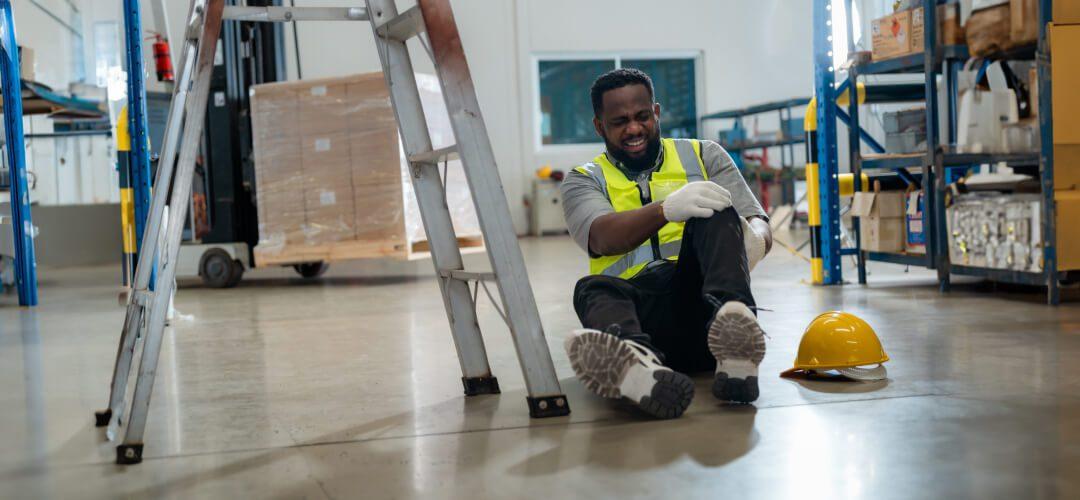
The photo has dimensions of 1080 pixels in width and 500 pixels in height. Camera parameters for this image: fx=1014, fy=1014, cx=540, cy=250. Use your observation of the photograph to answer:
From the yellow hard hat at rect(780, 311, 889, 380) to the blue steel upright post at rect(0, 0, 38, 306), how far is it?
6659 millimetres

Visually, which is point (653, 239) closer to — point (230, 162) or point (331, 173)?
point (331, 173)

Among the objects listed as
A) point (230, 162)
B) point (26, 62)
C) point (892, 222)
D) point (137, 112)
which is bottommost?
point (892, 222)

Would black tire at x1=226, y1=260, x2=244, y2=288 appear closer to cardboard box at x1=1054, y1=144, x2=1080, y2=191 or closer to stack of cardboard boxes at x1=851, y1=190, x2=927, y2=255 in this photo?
stack of cardboard boxes at x1=851, y1=190, x2=927, y2=255

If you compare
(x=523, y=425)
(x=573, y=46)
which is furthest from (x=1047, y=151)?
(x=573, y=46)

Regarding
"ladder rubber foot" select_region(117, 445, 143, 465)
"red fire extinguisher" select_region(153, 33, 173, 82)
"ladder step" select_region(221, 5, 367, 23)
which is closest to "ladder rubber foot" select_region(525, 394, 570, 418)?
"ladder rubber foot" select_region(117, 445, 143, 465)

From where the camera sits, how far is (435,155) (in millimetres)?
3242

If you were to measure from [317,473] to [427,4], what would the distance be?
4.46ft

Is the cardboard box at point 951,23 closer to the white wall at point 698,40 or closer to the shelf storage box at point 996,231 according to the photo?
the shelf storage box at point 996,231

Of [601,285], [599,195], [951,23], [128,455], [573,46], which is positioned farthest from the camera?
[573,46]

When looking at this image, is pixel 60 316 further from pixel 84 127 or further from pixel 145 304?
pixel 84 127

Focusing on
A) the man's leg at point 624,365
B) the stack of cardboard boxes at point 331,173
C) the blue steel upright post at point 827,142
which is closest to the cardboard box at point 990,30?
the blue steel upright post at point 827,142

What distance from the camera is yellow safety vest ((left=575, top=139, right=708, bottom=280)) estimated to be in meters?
3.52

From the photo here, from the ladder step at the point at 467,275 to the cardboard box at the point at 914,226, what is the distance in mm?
4415

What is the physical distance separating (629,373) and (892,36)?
4657 millimetres
